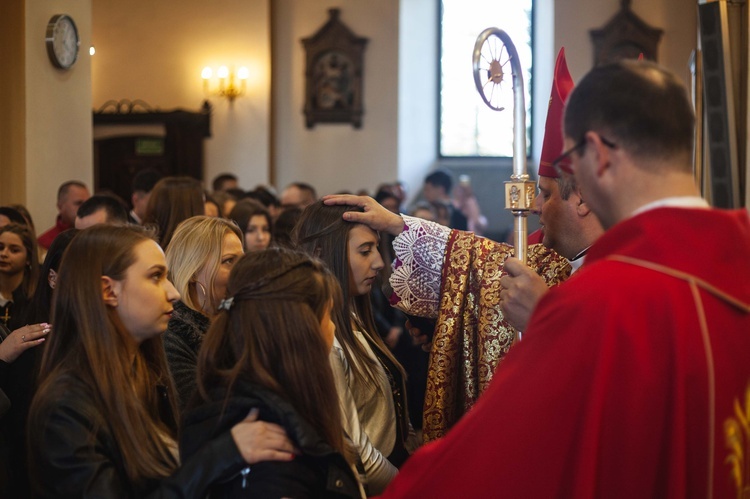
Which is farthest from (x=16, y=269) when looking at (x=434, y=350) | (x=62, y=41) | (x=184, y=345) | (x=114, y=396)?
(x=62, y=41)

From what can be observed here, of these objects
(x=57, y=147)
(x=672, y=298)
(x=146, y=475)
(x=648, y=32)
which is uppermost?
(x=648, y=32)

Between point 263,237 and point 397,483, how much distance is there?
391cm

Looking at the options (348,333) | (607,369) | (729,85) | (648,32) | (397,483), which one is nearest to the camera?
(607,369)

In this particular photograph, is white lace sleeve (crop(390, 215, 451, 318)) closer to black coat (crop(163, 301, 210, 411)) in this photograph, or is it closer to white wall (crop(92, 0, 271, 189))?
black coat (crop(163, 301, 210, 411))

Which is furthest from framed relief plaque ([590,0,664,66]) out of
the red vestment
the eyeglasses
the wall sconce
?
the red vestment

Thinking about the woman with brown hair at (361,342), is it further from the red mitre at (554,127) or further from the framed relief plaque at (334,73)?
the framed relief plaque at (334,73)

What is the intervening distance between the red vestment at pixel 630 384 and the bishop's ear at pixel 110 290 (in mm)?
1077

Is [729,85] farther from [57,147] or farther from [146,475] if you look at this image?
[57,147]

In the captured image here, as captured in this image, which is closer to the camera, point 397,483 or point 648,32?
point 397,483

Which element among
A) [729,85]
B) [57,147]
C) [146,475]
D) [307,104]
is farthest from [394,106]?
[146,475]

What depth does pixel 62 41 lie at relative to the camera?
726 centimetres

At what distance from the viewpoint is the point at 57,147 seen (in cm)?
740

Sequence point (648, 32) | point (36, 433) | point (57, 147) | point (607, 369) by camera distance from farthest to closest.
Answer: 1. point (648, 32)
2. point (57, 147)
3. point (36, 433)
4. point (607, 369)

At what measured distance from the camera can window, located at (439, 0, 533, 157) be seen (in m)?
13.8
